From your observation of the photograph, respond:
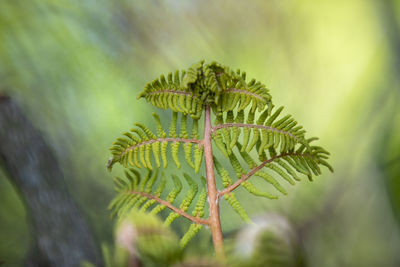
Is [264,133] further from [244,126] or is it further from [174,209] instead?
[174,209]

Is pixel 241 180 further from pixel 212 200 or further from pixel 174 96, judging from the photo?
pixel 174 96

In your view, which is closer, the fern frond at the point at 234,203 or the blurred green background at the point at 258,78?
the fern frond at the point at 234,203

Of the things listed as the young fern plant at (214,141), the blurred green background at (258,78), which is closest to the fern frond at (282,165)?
the young fern plant at (214,141)

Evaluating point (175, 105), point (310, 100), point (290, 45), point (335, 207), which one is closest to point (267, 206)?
point (335, 207)

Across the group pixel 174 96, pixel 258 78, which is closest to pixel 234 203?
pixel 174 96

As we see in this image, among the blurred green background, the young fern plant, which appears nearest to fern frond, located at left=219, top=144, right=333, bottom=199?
the young fern plant

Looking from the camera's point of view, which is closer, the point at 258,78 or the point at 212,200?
the point at 212,200

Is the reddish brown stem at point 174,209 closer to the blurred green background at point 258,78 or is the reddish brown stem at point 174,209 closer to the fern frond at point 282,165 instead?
the fern frond at point 282,165

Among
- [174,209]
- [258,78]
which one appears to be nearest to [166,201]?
[174,209]

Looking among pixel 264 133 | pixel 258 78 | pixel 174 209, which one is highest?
pixel 258 78

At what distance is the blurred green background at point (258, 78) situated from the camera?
0.93m

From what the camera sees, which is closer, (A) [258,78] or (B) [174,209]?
(B) [174,209]

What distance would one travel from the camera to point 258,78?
97 cm

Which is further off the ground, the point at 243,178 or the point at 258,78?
the point at 258,78
